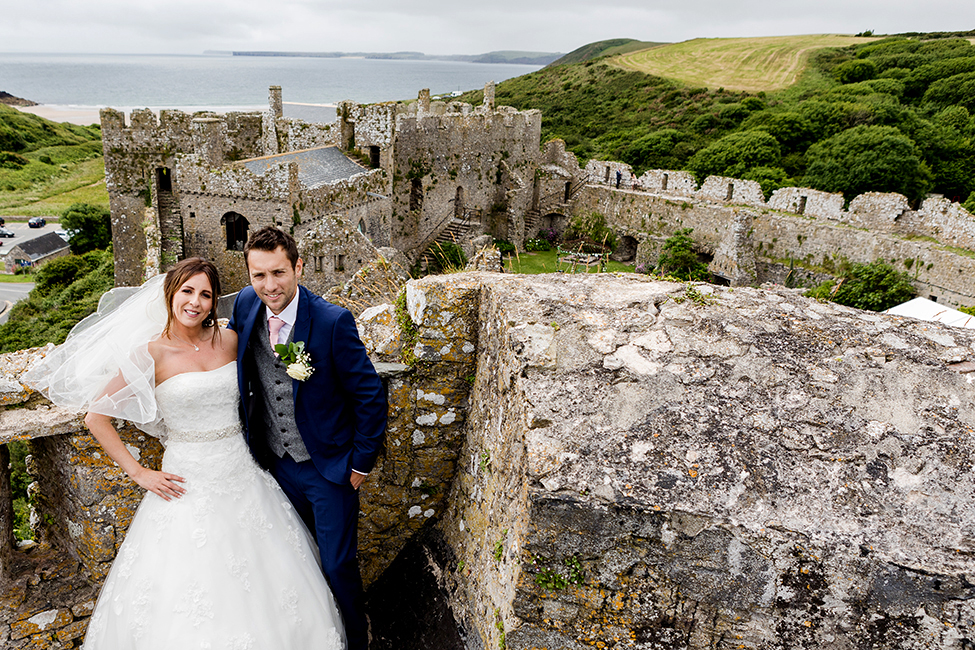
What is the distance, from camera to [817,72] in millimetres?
51812

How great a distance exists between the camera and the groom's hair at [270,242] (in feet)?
10.5

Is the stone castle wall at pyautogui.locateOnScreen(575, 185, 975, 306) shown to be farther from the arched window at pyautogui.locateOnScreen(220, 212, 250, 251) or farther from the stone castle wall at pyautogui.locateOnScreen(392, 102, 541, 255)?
the arched window at pyautogui.locateOnScreen(220, 212, 250, 251)

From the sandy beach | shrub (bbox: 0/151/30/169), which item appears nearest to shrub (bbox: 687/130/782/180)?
shrub (bbox: 0/151/30/169)

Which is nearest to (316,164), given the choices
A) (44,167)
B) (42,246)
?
(42,246)

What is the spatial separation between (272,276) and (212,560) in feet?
5.05

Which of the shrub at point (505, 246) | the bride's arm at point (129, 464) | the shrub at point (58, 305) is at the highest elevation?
the bride's arm at point (129, 464)

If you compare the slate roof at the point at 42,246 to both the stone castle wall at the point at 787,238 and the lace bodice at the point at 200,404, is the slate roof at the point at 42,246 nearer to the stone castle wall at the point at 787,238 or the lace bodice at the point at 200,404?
the stone castle wall at the point at 787,238

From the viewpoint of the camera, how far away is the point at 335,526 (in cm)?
349

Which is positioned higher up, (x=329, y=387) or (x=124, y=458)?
(x=329, y=387)

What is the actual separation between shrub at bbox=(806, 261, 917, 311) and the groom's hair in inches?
675

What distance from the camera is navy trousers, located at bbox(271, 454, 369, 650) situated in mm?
3482

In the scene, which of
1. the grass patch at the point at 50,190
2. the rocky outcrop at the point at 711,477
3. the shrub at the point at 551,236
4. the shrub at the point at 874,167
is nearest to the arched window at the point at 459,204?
the shrub at the point at 551,236

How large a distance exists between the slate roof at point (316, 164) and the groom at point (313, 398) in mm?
13176

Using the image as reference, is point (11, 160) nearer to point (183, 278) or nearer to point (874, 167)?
point (874, 167)
